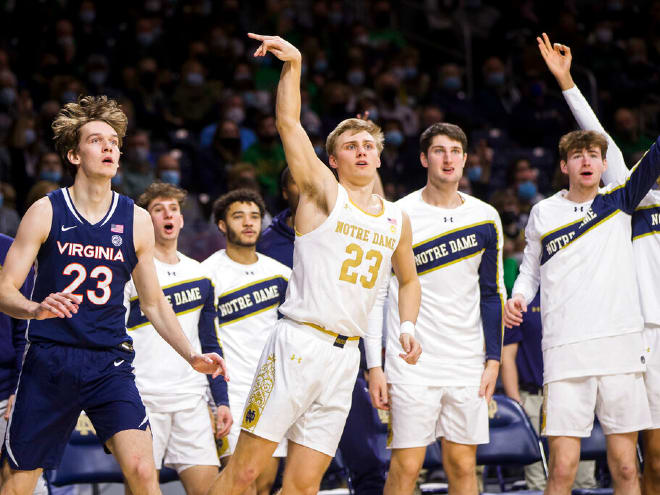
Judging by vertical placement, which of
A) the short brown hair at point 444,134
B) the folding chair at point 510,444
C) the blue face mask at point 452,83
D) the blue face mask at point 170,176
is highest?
the blue face mask at point 452,83

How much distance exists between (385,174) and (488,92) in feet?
12.2

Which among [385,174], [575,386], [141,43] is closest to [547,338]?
[575,386]

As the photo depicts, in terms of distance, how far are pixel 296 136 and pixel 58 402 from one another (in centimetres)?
164

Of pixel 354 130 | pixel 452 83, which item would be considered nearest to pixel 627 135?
pixel 452 83

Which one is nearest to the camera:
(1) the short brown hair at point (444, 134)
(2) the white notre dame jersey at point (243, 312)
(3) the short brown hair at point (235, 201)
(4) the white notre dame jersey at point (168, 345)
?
(1) the short brown hair at point (444, 134)

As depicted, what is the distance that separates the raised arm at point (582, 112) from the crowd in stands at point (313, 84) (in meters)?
2.59

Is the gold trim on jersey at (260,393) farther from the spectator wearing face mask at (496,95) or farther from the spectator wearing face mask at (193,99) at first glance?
the spectator wearing face mask at (496,95)

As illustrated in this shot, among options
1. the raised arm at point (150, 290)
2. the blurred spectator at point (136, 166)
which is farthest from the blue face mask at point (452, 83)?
the raised arm at point (150, 290)

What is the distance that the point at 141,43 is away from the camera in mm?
11633

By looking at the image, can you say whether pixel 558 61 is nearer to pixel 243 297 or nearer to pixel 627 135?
pixel 243 297

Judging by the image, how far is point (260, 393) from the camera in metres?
4.48

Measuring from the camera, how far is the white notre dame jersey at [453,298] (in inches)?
215

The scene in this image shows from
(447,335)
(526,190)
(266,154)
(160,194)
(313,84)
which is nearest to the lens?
(447,335)

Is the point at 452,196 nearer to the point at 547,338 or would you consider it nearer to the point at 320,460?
the point at 547,338
